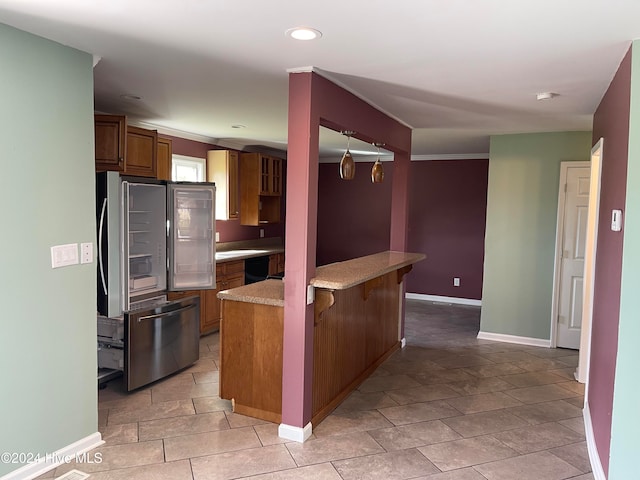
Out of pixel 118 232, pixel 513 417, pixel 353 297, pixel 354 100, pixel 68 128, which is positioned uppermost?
pixel 354 100

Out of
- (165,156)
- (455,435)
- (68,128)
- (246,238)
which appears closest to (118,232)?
(68,128)

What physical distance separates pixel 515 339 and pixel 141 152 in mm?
4265

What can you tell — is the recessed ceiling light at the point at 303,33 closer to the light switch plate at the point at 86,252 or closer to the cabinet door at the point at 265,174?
the light switch plate at the point at 86,252

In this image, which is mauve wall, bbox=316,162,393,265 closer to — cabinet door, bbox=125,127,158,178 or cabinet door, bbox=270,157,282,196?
cabinet door, bbox=270,157,282,196

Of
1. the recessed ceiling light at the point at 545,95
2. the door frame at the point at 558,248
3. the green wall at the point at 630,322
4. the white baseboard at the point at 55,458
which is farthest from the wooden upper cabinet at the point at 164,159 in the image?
the door frame at the point at 558,248

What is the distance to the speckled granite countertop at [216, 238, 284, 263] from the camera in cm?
546

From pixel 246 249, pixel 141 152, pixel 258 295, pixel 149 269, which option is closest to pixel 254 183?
pixel 246 249

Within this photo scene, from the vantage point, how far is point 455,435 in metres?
3.04

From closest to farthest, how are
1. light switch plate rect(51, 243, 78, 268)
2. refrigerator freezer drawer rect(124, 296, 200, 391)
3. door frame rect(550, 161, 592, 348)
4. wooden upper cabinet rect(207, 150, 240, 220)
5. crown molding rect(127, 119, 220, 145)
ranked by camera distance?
light switch plate rect(51, 243, 78, 268), refrigerator freezer drawer rect(124, 296, 200, 391), crown molding rect(127, 119, 220, 145), door frame rect(550, 161, 592, 348), wooden upper cabinet rect(207, 150, 240, 220)

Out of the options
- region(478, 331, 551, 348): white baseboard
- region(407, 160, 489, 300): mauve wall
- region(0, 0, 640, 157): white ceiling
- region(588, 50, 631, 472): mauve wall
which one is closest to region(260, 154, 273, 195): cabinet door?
region(0, 0, 640, 157): white ceiling

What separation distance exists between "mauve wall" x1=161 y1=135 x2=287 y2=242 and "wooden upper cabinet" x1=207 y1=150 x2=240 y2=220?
0.48ft

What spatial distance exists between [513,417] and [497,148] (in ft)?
9.86

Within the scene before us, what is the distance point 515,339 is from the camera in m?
5.25

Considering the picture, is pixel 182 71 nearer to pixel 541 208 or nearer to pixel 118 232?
pixel 118 232
